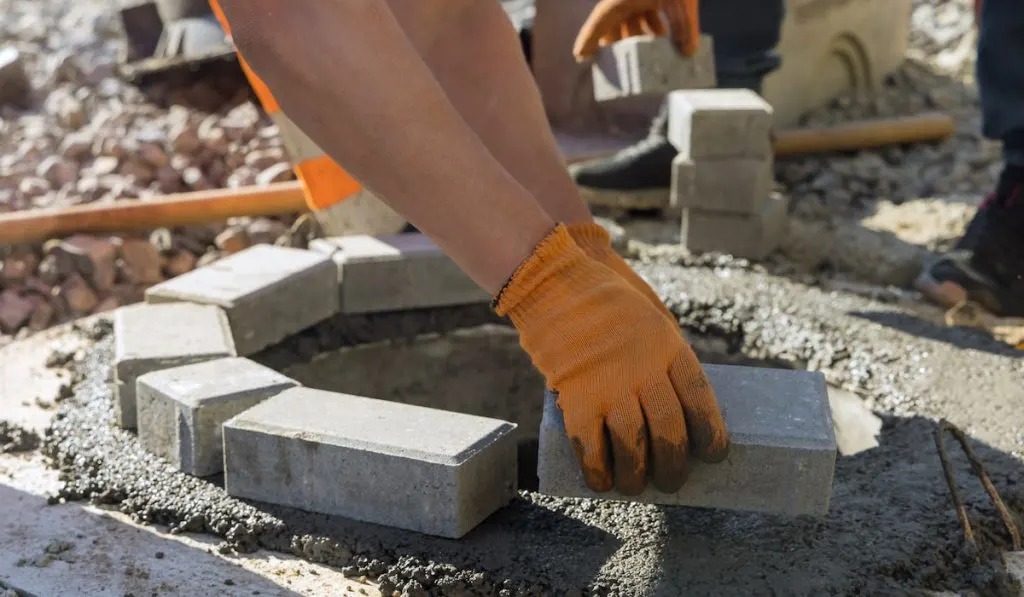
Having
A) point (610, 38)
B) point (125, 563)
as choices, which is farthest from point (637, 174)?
point (125, 563)

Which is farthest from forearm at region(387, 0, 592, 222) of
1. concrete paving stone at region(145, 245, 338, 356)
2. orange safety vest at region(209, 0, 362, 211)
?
orange safety vest at region(209, 0, 362, 211)

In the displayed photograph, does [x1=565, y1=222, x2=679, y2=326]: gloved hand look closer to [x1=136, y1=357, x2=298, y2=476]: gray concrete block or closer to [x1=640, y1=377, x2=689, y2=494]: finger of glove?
[x1=640, y1=377, x2=689, y2=494]: finger of glove

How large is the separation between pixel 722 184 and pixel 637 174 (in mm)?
692

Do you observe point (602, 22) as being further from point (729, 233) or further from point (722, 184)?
point (729, 233)

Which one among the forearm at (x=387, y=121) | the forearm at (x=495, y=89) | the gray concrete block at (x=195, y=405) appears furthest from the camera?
the forearm at (x=495, y=89)

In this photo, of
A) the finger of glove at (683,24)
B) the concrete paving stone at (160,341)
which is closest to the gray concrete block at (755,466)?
the concrete paving stone at (160,341)

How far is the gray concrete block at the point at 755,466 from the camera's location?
187cm

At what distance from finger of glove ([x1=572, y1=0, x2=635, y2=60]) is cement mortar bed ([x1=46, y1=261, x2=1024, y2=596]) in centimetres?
118

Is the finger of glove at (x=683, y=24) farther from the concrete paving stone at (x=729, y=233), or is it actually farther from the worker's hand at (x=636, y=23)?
the concrete paving stone at (x=729, y=233)

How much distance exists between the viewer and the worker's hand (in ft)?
9.93

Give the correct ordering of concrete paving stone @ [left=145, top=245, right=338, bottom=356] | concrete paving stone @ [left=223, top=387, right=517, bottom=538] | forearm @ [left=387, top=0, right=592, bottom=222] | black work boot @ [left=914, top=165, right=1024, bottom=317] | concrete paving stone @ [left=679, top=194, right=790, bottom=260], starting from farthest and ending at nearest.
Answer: concrete paving stone @ [left=679, top=194, right=790, bottom=260]
black work boot @ [left=914, top=165, right=1024, bottom=317]
concrete paving stone @ [left=145, top=245, right=338, bottom=356]
forearm @ [left=387, top=0, right=592, bottom=222]
concrete paving stone @ [left=223, top=387, right=517, bottom=538]

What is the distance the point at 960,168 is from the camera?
4.95m

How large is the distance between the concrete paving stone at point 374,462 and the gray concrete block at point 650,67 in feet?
5.46

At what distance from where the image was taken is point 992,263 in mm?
3529
